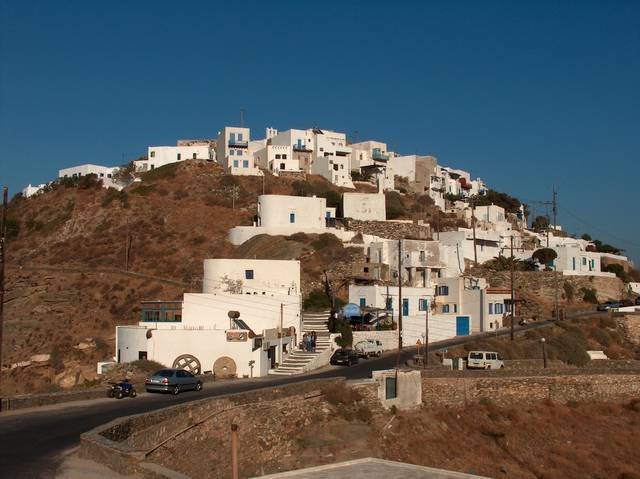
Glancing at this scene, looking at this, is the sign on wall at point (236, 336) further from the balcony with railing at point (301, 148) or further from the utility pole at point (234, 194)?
the balcony with railing at point (301, 148)

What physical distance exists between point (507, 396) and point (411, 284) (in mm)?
18868

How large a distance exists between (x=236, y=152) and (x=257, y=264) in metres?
50.0

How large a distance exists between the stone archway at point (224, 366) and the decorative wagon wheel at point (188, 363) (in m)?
0.86

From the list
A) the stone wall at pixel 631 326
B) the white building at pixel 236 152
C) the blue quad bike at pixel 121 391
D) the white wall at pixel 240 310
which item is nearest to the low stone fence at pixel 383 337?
the white wall at pixel 240 310

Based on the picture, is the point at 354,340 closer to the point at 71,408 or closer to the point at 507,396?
Result: the point at 507,396

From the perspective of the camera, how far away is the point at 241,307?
123 feet

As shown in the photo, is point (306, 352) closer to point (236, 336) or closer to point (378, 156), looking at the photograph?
point (236, 336)

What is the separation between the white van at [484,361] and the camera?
3575cm

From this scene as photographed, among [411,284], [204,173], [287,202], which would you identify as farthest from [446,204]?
[411,284]

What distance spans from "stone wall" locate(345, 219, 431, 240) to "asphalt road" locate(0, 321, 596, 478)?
32.6m

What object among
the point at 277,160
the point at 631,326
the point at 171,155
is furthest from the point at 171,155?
the point at 631,326

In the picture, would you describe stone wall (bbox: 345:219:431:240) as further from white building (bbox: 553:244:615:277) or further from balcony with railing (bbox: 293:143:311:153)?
balcony with railing (bbox: 293:143:311:153)

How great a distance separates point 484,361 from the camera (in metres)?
35.8

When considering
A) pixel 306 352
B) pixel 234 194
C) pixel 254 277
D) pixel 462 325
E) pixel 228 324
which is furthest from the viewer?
pixel 234 194
